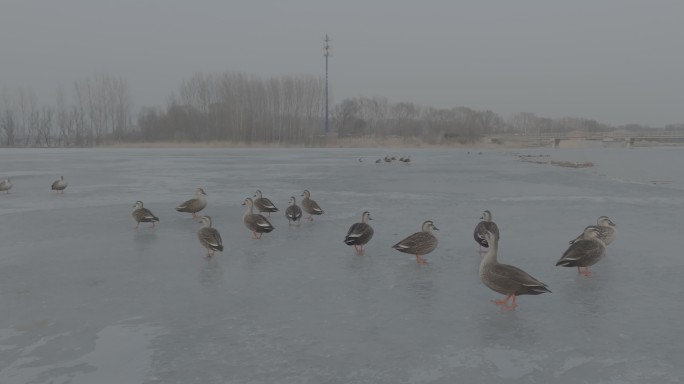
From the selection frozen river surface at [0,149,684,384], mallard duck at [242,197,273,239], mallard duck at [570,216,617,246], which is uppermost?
mallard duck at [570,216,617,246]

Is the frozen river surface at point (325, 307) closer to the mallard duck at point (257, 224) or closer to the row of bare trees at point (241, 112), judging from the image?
the mallard duck at point (257, 224)

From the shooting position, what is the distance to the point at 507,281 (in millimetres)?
5387

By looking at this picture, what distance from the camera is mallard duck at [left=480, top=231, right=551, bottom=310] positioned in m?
5.34

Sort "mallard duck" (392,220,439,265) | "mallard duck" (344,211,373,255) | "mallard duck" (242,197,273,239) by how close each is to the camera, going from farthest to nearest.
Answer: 1. "mallard duck" (242,197,273,239)
2. "mallard duck" (344,211,373,255)
3. "mallard duck" (392,220,439,265)

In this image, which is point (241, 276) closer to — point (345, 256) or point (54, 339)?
point (345, 256)

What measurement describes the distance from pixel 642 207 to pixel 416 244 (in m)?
9.15

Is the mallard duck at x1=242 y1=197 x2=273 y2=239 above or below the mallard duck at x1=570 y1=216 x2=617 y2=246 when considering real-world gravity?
below

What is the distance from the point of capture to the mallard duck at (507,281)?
5336 mm

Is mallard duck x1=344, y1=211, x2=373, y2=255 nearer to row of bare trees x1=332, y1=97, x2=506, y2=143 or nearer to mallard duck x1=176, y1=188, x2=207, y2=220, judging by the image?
mallard duck x1=176, y1=188, x2=207, y2=220

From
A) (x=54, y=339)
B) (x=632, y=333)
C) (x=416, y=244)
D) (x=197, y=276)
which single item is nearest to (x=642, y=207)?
(x=416, y=244)

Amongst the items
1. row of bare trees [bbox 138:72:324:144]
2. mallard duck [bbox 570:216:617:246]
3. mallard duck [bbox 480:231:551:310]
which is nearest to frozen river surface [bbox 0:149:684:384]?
mallard duck [bbox 480:231:551:310]

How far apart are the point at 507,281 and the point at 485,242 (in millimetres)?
2718

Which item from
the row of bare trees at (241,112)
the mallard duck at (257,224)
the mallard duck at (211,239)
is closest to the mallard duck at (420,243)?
the mallard duck at (211,239)

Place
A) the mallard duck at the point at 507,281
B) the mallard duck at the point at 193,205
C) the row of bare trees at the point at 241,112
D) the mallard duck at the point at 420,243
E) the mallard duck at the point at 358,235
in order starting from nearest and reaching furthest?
the mallard duck at the point at 507,281, the mallard duck at the point at 420,243, the mallard duck at the point at 358,235, the mallard duck at the point at 193,205, the row of bare trees at the point at 241,112
